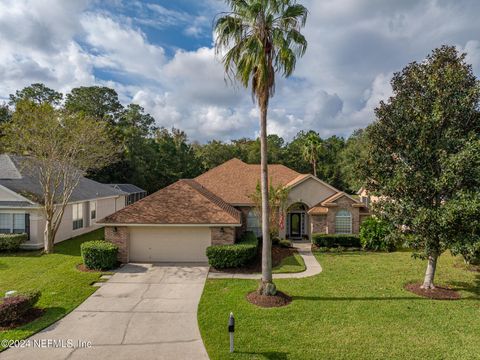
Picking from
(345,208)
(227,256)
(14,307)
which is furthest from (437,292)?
(14,307)

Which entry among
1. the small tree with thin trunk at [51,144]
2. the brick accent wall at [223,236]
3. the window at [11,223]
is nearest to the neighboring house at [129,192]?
the small tree with thin trunk at [51,144]

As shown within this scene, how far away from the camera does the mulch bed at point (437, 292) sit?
12.0 meters

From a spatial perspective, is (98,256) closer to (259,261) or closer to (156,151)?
(259,261)

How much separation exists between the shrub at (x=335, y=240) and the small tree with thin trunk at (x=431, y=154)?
8.13m

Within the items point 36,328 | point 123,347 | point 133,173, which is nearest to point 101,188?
point 133,173

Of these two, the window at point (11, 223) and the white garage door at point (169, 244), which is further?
the window at point (11, 223)

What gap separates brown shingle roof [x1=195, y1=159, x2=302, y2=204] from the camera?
24.1 meters

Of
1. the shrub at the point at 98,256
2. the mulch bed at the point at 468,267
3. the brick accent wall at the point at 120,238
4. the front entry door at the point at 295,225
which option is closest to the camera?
the shrub at the point at 98,256

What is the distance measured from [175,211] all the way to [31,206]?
948 cm

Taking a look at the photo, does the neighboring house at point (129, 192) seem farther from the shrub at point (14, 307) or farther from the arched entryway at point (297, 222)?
the shrub at point (14, 307)

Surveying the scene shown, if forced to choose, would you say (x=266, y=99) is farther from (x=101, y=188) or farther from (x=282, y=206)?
(x=101, y=188)

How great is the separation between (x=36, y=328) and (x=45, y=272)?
6.67 metres

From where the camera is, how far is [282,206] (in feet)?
71.1

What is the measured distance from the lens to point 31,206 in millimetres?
19391
